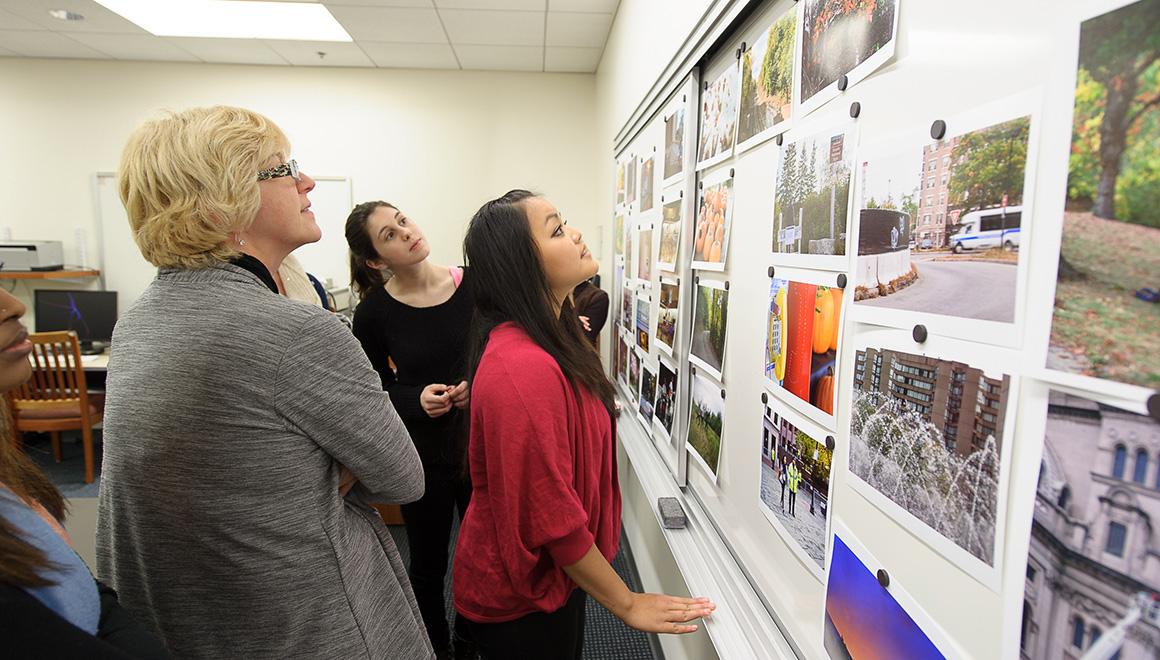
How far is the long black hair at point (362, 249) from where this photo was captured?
5.51 feet

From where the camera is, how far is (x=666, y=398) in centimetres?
162

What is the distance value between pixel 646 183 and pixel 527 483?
137 centimetres

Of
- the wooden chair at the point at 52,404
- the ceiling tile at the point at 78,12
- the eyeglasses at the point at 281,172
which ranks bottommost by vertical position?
the wooden chair at the point at 52,404

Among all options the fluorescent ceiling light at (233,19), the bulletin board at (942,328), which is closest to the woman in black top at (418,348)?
the bulletin board at (942,328)

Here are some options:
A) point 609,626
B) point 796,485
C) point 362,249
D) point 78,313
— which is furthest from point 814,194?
point 78,313

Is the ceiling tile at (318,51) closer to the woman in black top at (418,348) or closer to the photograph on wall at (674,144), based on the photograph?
the woman in black top at (418,348)

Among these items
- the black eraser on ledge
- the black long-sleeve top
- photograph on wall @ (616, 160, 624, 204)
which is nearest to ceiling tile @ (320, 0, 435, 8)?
photograph on wall @ (616, 160, 624, 204)

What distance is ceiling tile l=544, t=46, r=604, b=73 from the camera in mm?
3600

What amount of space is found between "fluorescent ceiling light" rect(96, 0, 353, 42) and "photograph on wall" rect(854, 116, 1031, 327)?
3.38 metres

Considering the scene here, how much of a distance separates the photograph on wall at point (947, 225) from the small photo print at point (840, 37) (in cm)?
13

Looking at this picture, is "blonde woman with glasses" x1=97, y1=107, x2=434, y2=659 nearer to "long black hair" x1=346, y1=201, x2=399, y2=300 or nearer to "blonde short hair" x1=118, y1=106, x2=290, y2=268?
"blonde short hair" x1=118, y1=106, x2=290, y2=268

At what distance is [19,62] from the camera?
13.0ft

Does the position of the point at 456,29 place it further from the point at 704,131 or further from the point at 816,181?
the point at 816,181

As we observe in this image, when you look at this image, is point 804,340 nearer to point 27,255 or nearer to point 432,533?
point 432,533
